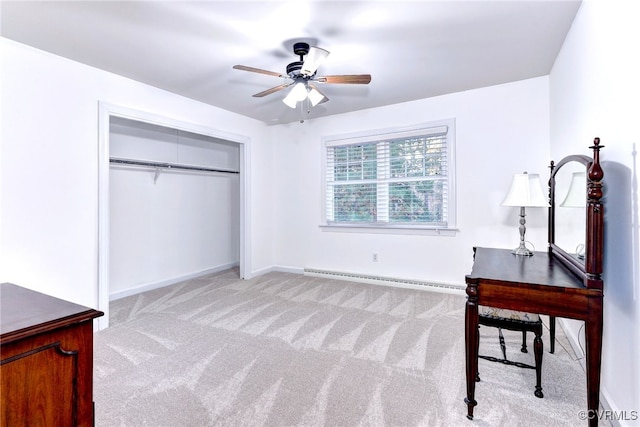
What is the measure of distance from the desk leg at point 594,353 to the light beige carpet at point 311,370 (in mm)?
273

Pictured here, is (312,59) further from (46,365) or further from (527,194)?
(46,365)

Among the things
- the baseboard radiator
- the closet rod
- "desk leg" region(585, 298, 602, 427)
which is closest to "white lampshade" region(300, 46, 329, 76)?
"desk leg" region(585, 298, 602, 427)

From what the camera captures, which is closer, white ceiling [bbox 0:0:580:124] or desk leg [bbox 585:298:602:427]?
desk leg [bbox 585:298:602:427]

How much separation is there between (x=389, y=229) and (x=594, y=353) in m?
2.78

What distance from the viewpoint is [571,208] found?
1.98 meters

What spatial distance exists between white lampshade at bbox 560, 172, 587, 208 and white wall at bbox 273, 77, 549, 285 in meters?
1.42

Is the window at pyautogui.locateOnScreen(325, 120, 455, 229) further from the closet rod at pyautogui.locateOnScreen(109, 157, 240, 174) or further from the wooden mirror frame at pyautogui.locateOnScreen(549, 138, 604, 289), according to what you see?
the wooden mirror frame at pyautogui.locateOnScreen(549, 138, 604, 289)

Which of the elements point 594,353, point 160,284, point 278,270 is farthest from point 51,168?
point 594,353

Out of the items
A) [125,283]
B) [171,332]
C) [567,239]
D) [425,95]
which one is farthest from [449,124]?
[125,283]

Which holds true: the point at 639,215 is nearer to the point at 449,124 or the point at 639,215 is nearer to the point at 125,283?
the point at 449,124

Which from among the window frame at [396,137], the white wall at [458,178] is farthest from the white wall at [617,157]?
the window frame at [396,137]

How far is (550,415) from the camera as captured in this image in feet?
5.30

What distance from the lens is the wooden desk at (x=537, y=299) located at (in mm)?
1365

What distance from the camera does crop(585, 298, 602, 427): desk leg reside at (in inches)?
53.2
